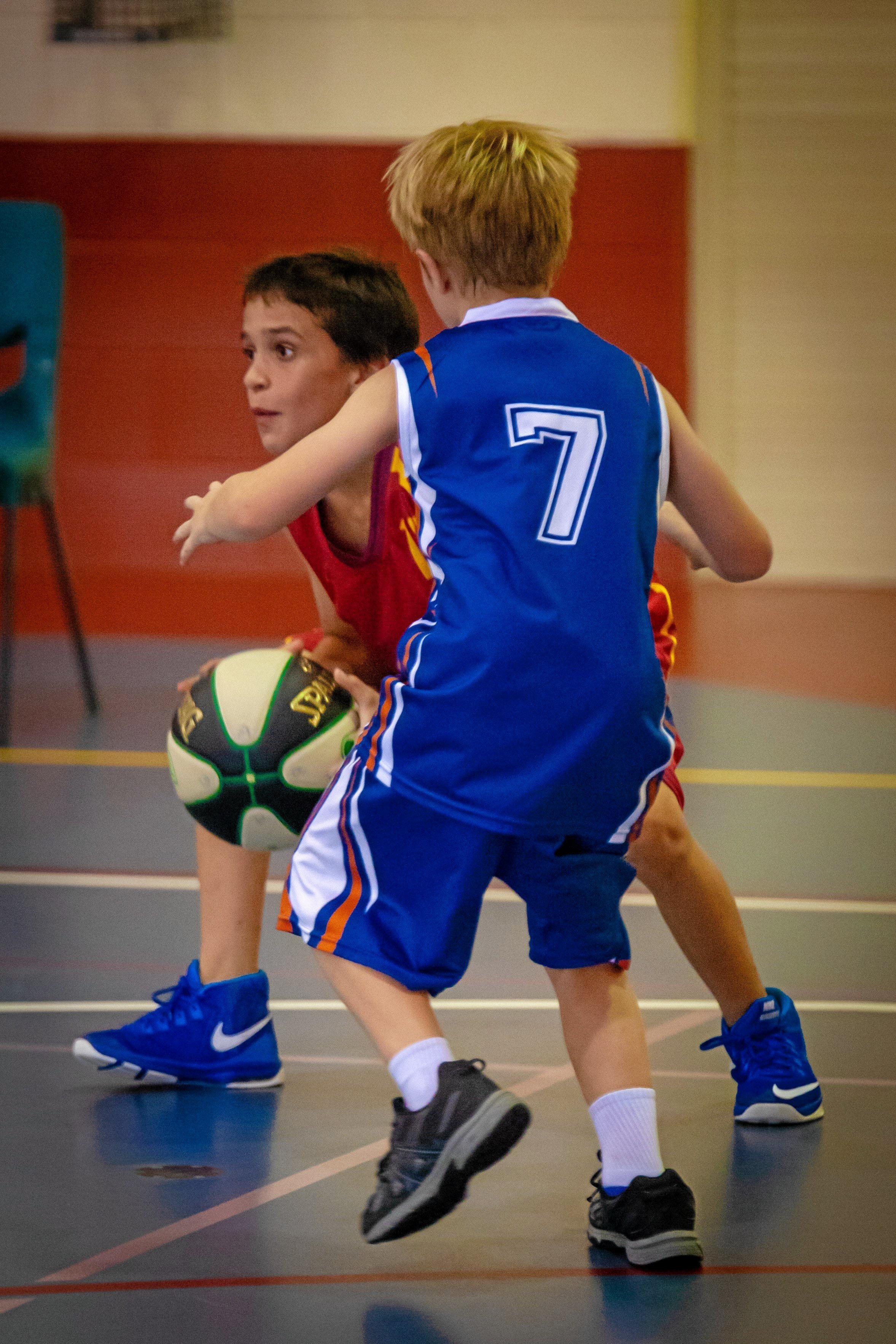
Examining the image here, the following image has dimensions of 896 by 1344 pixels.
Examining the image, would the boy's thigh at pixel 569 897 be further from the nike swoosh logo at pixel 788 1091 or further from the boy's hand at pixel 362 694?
the nike swoosh logo at pixel 788 1091

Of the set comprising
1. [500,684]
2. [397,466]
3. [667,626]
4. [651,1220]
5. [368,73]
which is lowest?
[651,1220]

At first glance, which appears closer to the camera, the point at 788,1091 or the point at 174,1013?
the point at 788,1091

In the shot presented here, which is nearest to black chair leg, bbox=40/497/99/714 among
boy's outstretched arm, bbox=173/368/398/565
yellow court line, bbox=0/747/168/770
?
yellow court line, bbox=0/747/168/770

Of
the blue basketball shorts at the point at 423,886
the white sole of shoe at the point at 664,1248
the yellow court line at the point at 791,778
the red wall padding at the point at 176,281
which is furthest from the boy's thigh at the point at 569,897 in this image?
the red wall padding at the point at 176,281

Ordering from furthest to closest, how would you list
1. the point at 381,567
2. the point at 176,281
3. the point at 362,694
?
the point at 176,281, the point at 381,567, the point at 362,694

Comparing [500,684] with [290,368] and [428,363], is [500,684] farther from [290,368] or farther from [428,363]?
[290,368]

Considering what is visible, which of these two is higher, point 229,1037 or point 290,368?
point 290,368

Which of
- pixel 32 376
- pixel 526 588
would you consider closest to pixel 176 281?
pixel 32 376

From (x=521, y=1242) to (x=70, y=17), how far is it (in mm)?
7414

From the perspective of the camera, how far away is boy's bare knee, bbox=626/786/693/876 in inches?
71.1

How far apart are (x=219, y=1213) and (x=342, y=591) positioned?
71cm

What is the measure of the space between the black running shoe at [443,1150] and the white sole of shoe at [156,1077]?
0.61 metres

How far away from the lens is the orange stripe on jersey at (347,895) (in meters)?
1.48

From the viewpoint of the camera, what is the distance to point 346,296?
1986 mm
